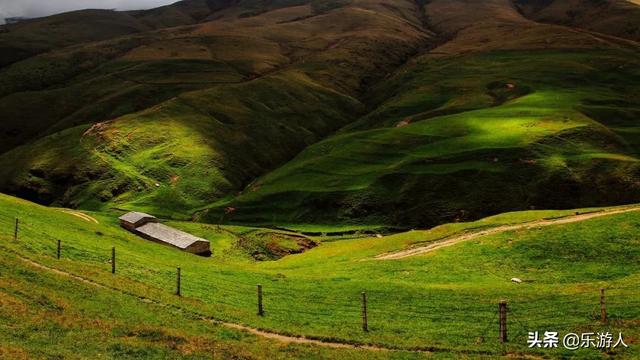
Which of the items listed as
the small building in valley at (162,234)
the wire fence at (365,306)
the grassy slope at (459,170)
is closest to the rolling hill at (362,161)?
the grassy slope at (459,170)

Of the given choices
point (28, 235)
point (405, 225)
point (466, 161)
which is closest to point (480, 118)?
point (466, 161)

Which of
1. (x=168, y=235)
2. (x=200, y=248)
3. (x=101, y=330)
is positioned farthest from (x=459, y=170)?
(x=101, y=330)

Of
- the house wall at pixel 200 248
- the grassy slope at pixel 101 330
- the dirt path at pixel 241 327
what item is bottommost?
the house wall at pixel 200 248

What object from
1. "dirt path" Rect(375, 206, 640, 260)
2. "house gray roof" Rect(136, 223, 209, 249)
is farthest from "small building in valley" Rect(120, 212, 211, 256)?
"dirt path" Rect(375, 206, 640, 260)

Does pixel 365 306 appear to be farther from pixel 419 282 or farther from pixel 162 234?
pixel 162 234

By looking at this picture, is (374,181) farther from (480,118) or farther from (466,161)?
(480,118)

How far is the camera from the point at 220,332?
35062 millimetres

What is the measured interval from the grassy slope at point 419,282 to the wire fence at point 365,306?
0.09 meters

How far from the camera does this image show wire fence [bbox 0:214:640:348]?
34625mm

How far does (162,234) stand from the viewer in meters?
87.8

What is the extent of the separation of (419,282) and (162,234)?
49234 mm

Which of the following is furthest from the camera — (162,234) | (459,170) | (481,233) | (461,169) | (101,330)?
(461,169)

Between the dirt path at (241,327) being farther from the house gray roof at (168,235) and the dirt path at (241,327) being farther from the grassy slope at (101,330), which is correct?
the house gray roof at (168,235)

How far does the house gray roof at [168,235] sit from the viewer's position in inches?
3312
